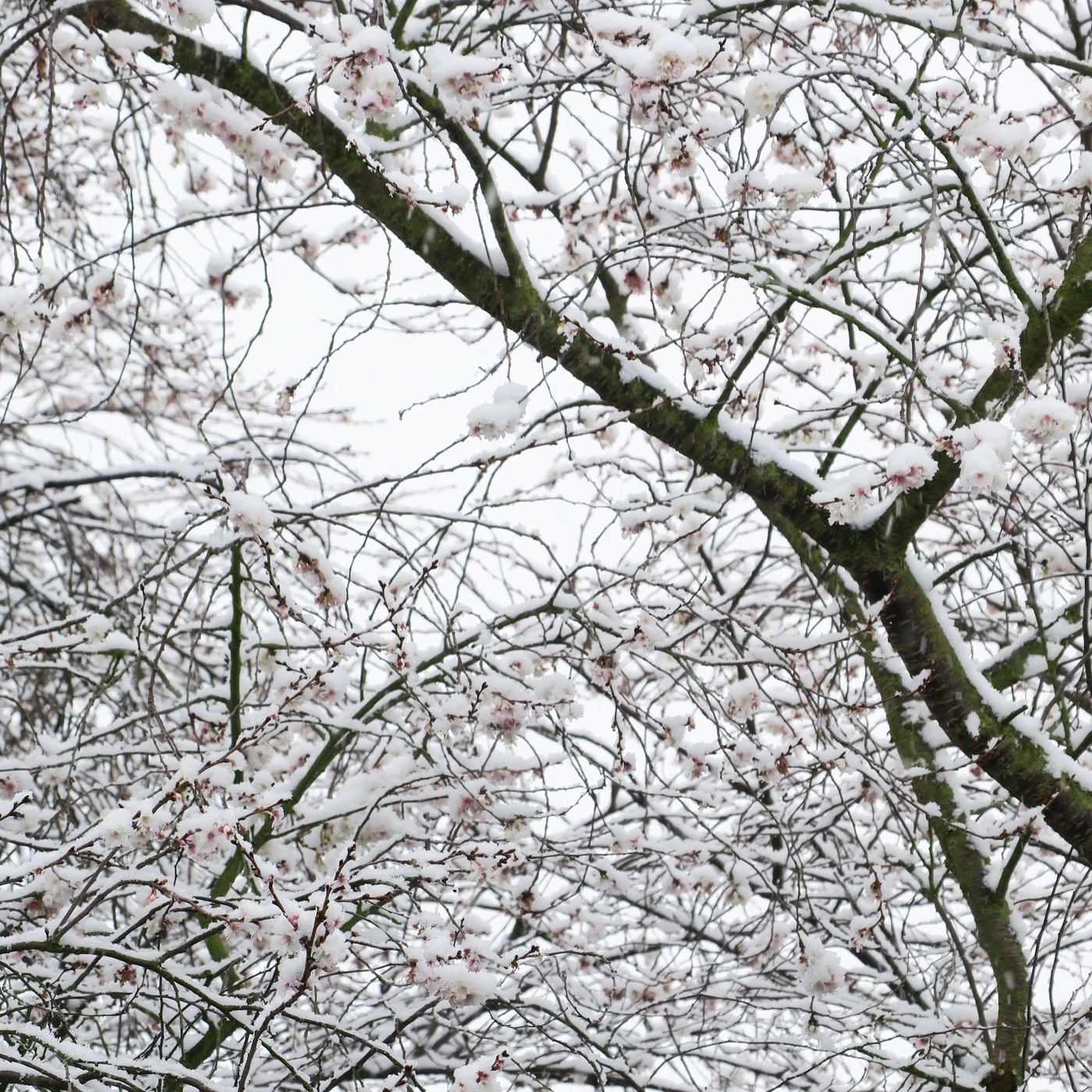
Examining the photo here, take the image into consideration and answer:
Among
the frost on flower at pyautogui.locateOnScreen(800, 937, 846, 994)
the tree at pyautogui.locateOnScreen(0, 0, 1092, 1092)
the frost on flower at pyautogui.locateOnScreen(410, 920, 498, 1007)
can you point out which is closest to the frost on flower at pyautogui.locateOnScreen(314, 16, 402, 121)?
the tree at pyautogui.locateOnScreen(0, 0, 1092, 1092)

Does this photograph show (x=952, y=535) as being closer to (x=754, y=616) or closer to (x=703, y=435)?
(x=754, y=616)

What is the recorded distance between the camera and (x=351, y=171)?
2906 millimetres

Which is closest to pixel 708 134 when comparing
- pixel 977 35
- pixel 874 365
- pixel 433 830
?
pixel 977 35

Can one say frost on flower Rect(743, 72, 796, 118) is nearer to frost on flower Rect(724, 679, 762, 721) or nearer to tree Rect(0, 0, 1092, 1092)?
tree Rect(0, 0, 1092, 1092)

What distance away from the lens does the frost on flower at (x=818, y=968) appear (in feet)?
10.0

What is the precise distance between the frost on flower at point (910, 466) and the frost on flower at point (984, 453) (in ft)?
0.22

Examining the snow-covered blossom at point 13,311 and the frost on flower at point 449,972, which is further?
the snow-covered blossom at point 13,311

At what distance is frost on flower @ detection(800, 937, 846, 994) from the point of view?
306 cm

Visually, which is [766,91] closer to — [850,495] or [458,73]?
[458,73]

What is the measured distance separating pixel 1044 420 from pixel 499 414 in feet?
4.09

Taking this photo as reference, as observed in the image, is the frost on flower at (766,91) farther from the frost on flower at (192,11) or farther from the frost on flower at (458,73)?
the frost on flower at (192,11)

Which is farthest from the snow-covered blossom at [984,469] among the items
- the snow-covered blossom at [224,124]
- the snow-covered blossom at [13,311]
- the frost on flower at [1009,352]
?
the snow-covered blossom at [13,311]

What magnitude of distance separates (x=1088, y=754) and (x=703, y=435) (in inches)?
87.1

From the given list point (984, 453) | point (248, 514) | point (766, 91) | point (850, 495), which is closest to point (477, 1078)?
point (248, 514)
